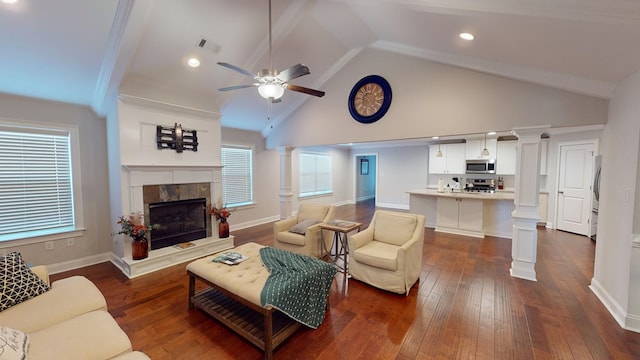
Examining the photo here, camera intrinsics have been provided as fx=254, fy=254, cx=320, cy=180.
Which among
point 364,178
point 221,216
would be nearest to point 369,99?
point 221,216


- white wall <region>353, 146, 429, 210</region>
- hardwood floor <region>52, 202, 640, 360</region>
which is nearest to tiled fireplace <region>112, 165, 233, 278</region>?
hardwood floor <region>52, 202, 640, 360</region>

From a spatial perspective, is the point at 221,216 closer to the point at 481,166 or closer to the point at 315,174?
the point at 315,174

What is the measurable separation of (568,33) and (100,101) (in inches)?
215

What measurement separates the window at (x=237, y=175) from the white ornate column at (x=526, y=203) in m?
5.34

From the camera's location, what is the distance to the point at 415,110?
4.05m

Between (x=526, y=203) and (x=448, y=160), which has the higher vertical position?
(x=448, y=160)

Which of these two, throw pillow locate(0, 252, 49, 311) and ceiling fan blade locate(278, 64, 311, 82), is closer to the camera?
throw pillow locate(0, 252, 49, 311)

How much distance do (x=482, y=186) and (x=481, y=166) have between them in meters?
0.54

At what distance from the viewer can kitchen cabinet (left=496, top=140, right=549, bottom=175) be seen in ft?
20.1

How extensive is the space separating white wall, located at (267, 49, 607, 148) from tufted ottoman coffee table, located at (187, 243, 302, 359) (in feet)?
9.88

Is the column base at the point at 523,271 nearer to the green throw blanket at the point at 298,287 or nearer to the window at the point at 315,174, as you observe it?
the green throw blanket at the point at 298,287

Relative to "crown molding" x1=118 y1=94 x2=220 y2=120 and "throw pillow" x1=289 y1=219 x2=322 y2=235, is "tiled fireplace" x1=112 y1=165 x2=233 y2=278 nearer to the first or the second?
"crown molding" x1=118 y1=94 x2=220 y2=120

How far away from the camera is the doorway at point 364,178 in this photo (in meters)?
10.6

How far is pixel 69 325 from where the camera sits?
1.73 m
